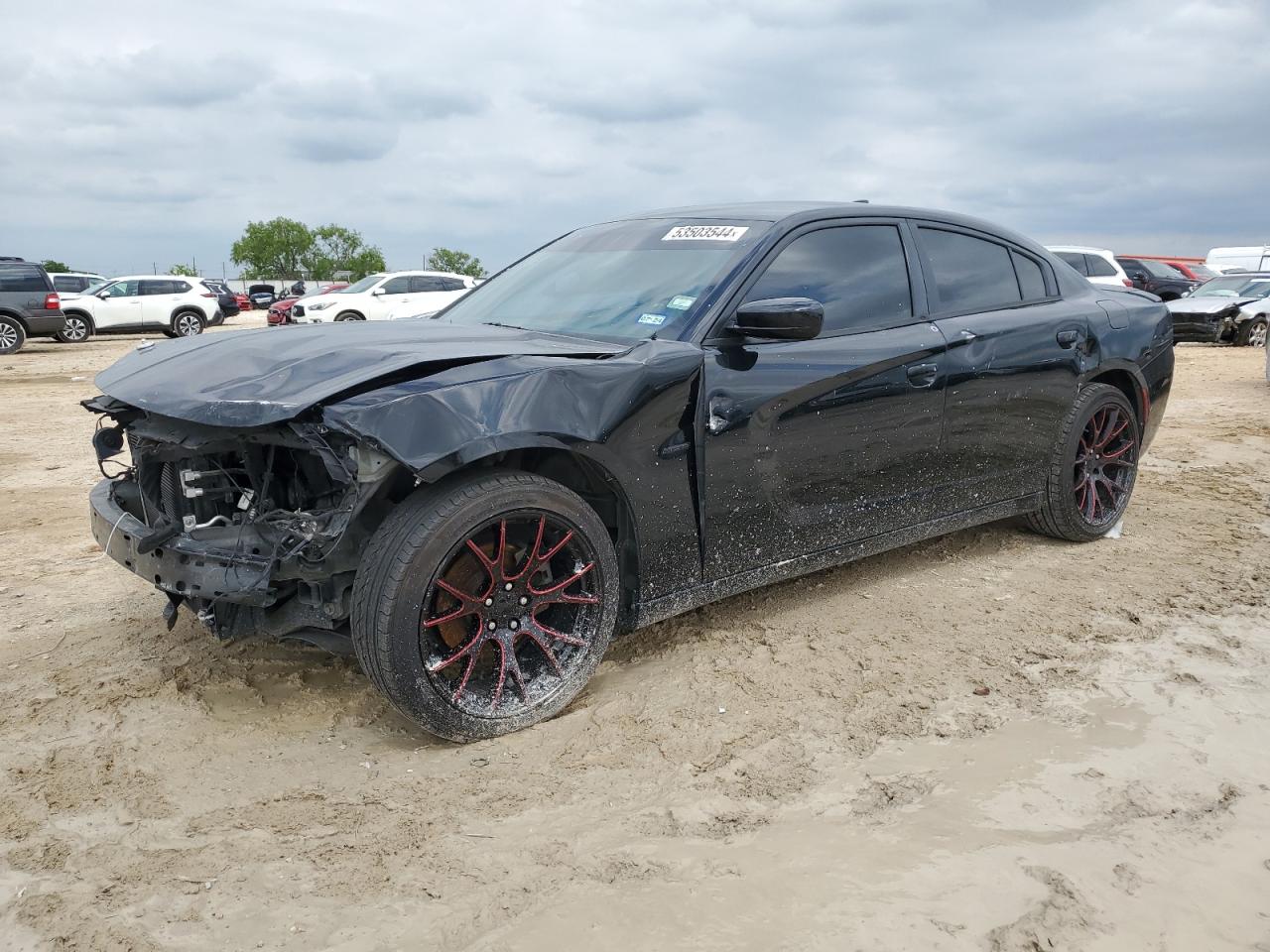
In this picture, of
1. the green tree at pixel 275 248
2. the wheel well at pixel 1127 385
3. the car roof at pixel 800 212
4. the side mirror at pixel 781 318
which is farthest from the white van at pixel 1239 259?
the green tree at pixel 275 248

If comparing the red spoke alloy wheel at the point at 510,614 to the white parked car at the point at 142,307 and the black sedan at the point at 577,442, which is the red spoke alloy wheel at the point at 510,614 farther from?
the white parked car at the point at 142,307

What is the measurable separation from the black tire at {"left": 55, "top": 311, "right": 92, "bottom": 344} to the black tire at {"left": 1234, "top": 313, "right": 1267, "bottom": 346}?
893 inches

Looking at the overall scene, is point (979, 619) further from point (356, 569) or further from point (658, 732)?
point (356, 569)

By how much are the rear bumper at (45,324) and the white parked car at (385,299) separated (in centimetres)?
420

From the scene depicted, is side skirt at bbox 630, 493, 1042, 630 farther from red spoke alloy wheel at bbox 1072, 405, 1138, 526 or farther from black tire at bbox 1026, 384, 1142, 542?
red spoke alloy wheel at bbox 1072, 405, 1138, 526

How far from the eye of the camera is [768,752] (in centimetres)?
301

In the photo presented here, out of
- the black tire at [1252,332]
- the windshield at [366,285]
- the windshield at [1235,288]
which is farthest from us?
the windshield at [366,285]

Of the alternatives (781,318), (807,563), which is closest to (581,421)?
(781,318)

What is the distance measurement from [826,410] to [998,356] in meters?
1.09

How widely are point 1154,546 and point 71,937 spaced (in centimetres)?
482

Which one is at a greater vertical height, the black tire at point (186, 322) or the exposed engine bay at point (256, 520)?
the exposed engine bay at point (256, 520)

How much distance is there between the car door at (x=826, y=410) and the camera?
3.47 meters

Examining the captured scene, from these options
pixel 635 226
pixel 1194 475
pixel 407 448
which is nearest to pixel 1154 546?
pixel 1194 475

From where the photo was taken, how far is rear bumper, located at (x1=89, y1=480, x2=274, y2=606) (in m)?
2.85
